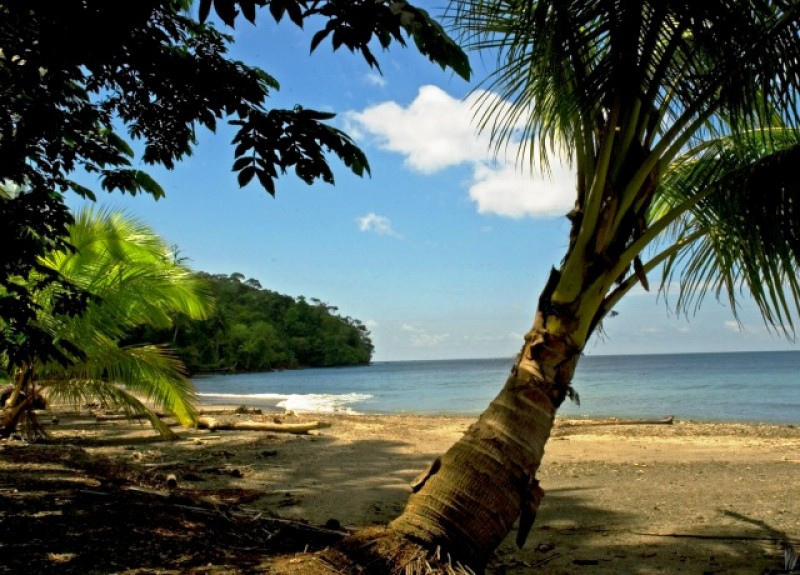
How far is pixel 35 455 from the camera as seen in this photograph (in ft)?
19.9

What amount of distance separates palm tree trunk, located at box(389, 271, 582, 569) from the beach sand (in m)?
0.70

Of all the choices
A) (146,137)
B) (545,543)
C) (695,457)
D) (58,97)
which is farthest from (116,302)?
(695,457)

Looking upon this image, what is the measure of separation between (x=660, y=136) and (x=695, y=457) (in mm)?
7298

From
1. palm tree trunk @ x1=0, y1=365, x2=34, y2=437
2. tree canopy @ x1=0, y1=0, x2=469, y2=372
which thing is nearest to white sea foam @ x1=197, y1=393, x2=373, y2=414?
palm tree trunk @ x1=0, y1=365, x2=34, y2=437

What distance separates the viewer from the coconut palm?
7.01 metres

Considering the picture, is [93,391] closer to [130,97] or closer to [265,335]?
[130,97]

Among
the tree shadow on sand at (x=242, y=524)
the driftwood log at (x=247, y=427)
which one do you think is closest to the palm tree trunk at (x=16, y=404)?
→ the tree shadow on sand at (x=242, y=524)

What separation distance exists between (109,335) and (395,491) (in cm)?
401

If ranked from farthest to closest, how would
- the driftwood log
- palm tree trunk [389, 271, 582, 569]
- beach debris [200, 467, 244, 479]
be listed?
the driftwood log
beach debris [200, 467, 244, 479]
palm tree trunk [389, 271, 582, 569]

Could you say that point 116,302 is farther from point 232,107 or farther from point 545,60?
point 545,60

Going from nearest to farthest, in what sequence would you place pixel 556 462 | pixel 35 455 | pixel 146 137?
pixel 146 137
pixel 35 455
pixel 556 462

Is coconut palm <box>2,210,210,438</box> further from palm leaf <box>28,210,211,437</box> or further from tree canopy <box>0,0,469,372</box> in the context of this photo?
tree canopy <box>0,0,469,372</box>

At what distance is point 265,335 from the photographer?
85.0 m

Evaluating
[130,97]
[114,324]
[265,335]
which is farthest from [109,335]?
[265,335]
